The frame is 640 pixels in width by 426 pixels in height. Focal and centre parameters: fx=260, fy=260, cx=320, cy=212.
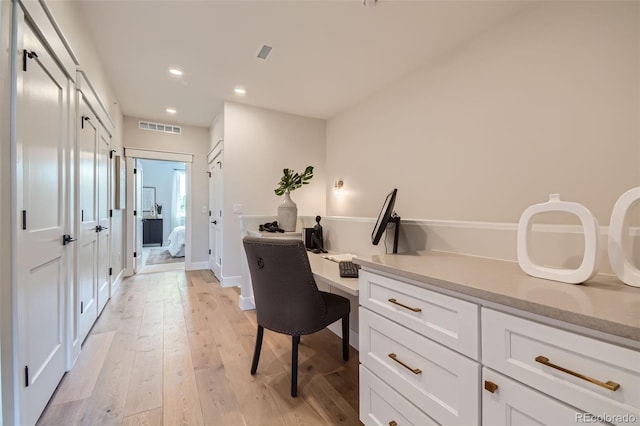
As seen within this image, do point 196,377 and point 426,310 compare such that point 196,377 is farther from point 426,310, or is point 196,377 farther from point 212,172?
point 212,172

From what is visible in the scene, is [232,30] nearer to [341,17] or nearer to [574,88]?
[341,17]

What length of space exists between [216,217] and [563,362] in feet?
14.7

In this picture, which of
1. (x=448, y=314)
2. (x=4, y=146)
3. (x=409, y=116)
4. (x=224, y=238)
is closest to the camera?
(x=448, y=314)

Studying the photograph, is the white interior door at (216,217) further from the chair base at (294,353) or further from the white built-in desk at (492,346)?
the white built-in desk at (492,346)

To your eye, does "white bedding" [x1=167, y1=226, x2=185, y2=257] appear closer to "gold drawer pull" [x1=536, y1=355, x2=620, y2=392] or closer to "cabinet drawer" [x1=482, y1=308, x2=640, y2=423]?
"cabinet drawer" [x1=482, y1=308, x2=640, y2=423]

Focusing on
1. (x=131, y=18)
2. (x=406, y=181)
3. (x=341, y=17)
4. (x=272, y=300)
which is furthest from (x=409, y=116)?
(x=131, y=18)

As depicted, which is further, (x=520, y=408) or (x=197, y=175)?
(x=197, y=175)

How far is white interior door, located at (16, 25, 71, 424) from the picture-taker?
1.21m

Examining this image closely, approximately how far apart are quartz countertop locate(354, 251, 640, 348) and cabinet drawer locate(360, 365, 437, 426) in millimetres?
504

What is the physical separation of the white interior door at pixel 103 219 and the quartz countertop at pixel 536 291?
285cm

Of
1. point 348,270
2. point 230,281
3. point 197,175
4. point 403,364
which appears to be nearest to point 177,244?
point 197,175

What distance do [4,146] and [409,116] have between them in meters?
3.20

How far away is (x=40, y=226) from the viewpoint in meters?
1.40

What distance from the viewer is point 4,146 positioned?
1.09 meters
